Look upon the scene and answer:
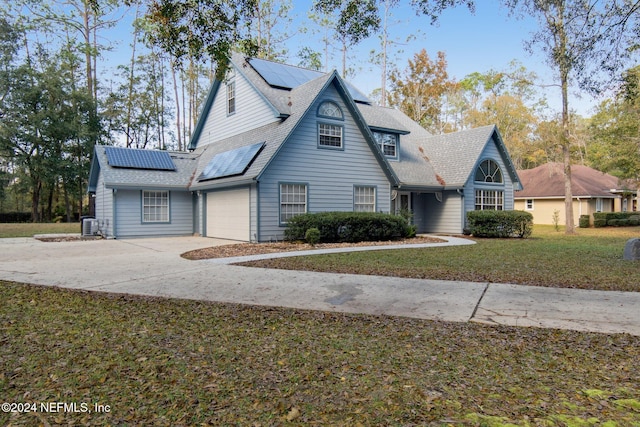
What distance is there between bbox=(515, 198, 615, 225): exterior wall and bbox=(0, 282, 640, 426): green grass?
105ft

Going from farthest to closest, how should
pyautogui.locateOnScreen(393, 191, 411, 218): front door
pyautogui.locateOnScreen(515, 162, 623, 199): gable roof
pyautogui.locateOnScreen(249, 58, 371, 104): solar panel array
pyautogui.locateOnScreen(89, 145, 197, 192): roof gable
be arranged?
pyautogui.locateOnScreen(515, 162, 623, 199): gable roof
pyautogui.locateOnScreen(393, 191, 411, 218): front door
pyautogui.locateOnScreen(249, 58, 371, 104): solar panel array
pyautogui.locateOnScreen(89, 145, 197, 192): roof gable

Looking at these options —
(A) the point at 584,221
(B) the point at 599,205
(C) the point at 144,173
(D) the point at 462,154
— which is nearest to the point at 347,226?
(D) the point at 462,154

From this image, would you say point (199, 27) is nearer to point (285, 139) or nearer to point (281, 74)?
point (285, 139)

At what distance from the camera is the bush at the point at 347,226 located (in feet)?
49.8

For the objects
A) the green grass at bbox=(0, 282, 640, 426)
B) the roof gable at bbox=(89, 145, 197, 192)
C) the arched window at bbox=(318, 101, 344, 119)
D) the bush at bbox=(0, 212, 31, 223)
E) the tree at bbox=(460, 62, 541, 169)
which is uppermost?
→ the tree at bbox=(460, 62, 541, 169)

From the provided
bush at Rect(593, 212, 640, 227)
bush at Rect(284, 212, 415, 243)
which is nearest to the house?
bush at Rect(284, 212, 415, 243)

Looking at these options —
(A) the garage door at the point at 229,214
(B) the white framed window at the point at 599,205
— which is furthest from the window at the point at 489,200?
(B) the white framed window at the point at 599,205

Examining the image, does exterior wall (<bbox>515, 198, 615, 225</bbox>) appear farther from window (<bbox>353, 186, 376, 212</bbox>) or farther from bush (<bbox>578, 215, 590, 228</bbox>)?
window (<bbox>353, 186, 376, 212</bbox>)

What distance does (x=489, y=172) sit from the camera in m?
21.2

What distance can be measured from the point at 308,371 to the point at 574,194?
113 feet

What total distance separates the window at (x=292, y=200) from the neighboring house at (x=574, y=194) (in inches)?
868

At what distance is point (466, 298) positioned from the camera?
656 centimetres

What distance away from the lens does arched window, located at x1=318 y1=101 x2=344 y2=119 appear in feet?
54.9

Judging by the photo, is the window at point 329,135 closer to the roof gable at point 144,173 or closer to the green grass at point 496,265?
the green grass at point 496,265
